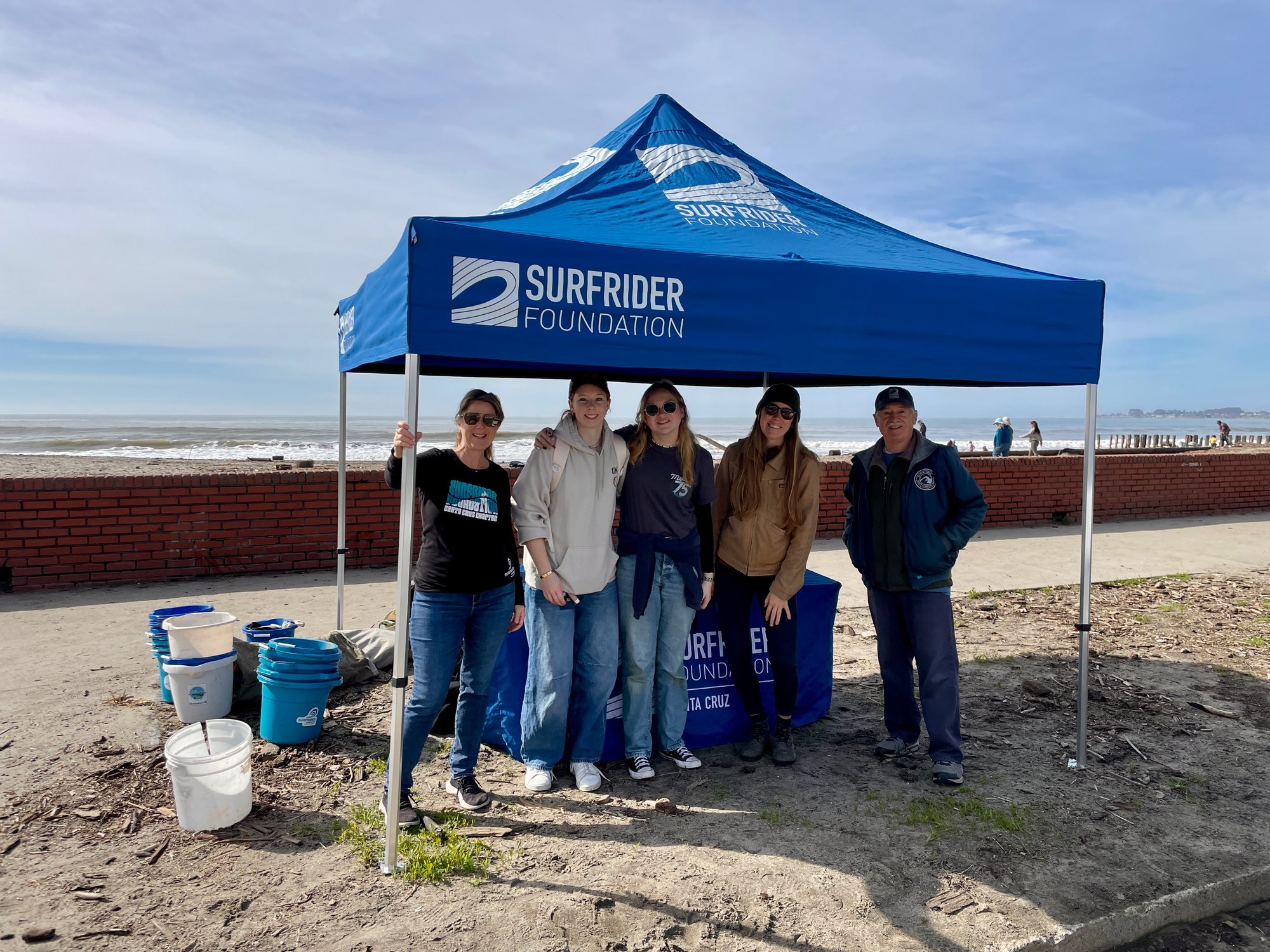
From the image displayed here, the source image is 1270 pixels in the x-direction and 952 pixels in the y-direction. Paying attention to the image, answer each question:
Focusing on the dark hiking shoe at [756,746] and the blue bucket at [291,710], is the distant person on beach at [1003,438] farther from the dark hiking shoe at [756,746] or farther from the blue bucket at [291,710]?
the blue bucket at [291,710]

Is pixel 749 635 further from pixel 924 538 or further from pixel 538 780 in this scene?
pixel 538 780

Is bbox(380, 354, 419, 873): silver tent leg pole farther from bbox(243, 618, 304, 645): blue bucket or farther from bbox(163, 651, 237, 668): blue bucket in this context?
bbox(243, 618, 304, 645): blue bucket

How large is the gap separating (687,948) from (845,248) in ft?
9.39

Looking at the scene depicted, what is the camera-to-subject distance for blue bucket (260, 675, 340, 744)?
12.0ft

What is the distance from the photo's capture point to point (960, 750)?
355cm

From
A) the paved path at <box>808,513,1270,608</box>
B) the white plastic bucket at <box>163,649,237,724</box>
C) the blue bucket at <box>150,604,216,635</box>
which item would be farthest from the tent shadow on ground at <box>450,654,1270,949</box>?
the paved path at <box>808,513,1270,608</box>

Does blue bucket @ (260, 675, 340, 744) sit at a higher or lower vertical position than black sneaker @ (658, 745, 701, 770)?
higher

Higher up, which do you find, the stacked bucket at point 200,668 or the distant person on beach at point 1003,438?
the distant person on beach at point 1003,438

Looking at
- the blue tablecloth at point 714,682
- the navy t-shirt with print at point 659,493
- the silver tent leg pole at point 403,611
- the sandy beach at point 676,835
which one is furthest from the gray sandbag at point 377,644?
the navy t-shirt with print at point 659,493

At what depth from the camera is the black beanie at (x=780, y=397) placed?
3.43 m

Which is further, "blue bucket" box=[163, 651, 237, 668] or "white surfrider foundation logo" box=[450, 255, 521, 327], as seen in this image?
"blue bucket" box=[163, 651, 237, 668]

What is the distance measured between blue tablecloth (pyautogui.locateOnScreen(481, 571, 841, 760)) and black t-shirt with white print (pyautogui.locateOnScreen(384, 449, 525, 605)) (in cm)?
53

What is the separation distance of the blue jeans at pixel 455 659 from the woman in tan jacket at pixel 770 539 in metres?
1.05

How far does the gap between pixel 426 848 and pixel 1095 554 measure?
8.81m
